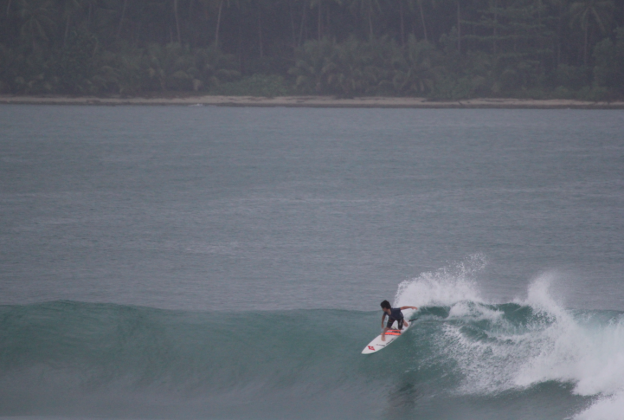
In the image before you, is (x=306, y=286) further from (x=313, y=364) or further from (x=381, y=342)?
(x=381, y=342)

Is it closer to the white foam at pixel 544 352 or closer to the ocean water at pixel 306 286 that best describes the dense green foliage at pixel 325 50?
the ocean water at pixel 306 286

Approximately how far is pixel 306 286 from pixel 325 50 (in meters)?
81.4

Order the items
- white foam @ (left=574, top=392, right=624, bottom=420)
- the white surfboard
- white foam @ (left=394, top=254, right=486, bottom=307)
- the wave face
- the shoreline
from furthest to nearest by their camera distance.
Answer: the shoreline → white foam @ (left=394, top=254, right=486, bottom=307) → the white surfboard → the wave face → white foam @ (left=574, top=392, right=624, bottom=420)

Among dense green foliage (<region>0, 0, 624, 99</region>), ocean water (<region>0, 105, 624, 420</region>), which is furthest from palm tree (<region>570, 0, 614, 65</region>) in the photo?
ocean water (<region>0, 105, 624, 420</region>)

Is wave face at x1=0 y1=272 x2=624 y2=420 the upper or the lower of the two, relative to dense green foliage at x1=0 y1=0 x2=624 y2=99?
lower

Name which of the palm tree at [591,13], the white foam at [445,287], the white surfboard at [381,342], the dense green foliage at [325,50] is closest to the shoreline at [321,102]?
the dense green foliage at [325,50]

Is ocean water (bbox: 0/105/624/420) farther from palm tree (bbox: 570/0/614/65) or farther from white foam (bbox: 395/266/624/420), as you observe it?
palm tree (bbox: 570/0/614/65)

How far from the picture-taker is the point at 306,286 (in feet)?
93.7

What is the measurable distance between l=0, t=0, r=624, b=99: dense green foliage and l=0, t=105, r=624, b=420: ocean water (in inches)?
1397

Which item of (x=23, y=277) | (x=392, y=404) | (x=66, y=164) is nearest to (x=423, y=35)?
(x=66, y=164)

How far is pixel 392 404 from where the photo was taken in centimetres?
1767

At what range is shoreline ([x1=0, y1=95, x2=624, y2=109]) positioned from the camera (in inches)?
4112

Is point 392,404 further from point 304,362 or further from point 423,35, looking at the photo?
point 423,35

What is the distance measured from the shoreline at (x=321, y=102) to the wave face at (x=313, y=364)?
8500 cm
